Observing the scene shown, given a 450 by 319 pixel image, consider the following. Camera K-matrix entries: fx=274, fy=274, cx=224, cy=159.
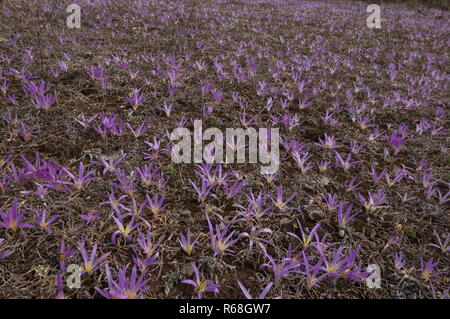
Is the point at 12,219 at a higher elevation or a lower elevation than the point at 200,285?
higher

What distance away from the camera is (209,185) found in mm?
2527

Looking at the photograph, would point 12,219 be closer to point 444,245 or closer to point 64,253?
point 64,253

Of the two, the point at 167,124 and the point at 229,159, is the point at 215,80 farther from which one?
the point at 229,159

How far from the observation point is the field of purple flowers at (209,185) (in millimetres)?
1867

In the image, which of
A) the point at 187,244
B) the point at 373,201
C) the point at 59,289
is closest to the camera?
the point at 59,289

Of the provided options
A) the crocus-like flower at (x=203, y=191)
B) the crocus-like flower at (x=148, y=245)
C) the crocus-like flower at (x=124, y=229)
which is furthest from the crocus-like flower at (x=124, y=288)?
the crocus-like flower at (x=203, y=191)

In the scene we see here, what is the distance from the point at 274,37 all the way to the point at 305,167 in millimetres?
6702

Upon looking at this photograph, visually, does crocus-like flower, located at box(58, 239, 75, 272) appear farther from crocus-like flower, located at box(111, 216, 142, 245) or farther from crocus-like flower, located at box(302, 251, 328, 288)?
crocus-like flower, located at box(302, 251, 328, 288)

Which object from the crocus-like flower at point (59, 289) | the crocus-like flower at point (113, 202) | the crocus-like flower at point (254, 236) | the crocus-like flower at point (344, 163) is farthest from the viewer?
the crocus-like flower at point (344, 163)

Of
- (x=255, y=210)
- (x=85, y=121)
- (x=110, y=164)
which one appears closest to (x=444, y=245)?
(x=255, y=210)

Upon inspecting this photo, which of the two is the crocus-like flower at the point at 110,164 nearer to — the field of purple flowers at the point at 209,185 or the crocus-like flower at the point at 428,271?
the field of purple flowers at the point at 209,185

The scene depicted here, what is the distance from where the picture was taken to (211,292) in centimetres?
180
